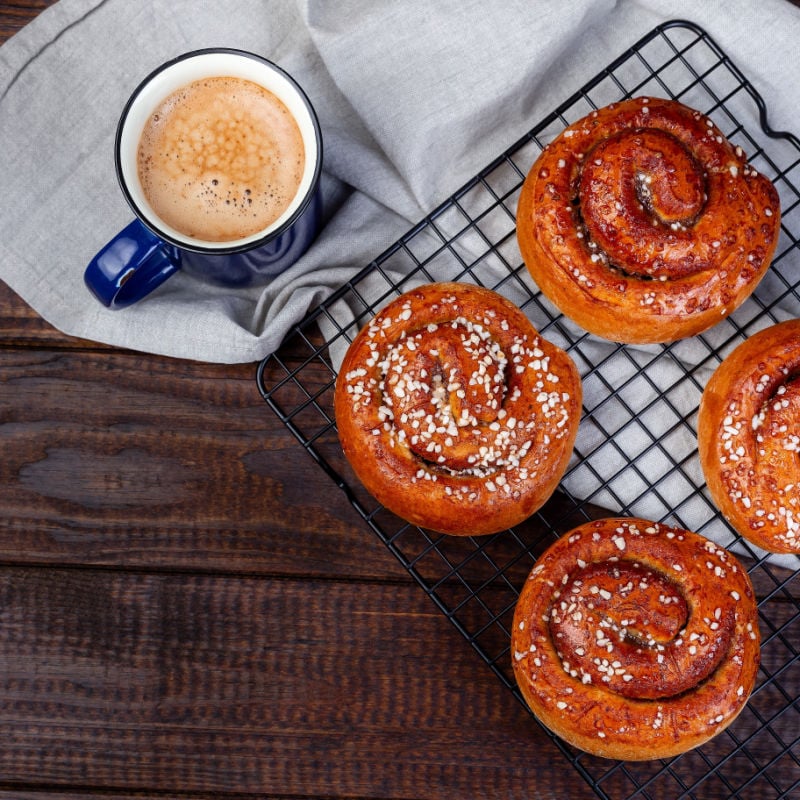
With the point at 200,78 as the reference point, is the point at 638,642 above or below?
below

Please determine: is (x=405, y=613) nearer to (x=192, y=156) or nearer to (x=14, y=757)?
(x=14, y=757)

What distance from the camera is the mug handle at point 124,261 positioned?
5.69 feet

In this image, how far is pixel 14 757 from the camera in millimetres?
1975

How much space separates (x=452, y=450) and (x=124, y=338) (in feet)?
2.57

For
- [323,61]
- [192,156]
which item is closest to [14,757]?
[192,156]

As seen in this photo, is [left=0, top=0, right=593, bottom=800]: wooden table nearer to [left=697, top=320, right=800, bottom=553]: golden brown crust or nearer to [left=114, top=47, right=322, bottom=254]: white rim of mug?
[left=114, top=47, right=322, bottom=254]: white rim of mug

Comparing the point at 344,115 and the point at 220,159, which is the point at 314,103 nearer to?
the point at 344,115

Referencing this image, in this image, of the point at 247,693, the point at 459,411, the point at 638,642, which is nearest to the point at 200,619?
the point at 247,693

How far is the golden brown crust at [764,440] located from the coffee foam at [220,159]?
3.14 ft

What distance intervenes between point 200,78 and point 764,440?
131 cm

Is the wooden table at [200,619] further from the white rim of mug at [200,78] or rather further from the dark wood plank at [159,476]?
the white rim of mug at [200,78]

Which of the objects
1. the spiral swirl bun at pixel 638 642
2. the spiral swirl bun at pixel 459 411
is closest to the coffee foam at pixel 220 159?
the spiral swirl bun at pixel 459 411

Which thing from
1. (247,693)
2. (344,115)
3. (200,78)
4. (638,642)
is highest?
(200,78)

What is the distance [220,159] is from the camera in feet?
5.90
